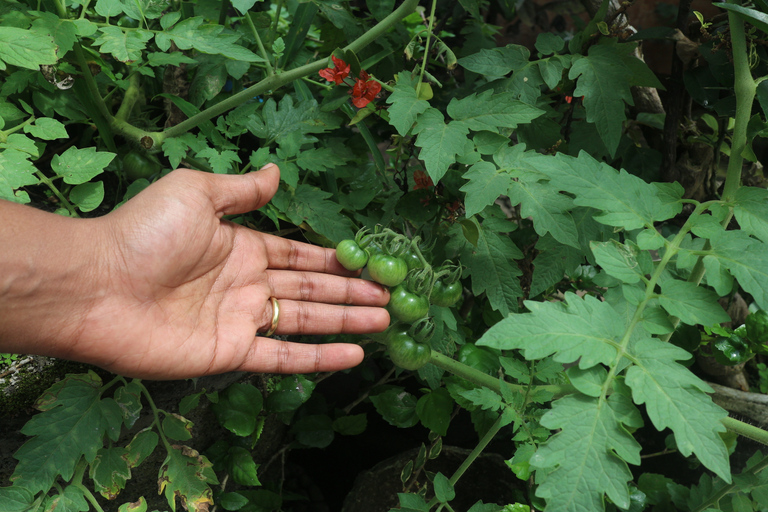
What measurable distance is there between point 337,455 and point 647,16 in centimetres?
353

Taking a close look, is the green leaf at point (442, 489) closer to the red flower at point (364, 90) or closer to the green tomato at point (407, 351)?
the green tomato at point (407, 351)

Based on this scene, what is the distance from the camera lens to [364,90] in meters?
1.45

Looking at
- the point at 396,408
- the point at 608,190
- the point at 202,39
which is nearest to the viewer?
the point at 608,190

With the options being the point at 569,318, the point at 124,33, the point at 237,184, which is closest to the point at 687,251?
the point at 569,318

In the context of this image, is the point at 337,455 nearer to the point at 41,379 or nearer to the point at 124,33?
the point at 41,379

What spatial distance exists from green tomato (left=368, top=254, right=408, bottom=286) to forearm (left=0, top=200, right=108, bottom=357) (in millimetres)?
637

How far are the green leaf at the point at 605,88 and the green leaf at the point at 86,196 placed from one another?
1.31 meters

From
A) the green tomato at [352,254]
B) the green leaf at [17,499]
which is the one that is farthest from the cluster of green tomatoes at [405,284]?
the green leaf at [17,499]

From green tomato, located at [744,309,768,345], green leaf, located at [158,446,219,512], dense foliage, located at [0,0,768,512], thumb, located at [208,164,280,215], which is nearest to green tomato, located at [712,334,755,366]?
dense foliage, located at [0,0,768,512]

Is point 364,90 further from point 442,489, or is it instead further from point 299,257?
point 442,489

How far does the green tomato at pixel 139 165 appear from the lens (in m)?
1.55

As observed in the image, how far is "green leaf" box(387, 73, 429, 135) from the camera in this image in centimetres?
123

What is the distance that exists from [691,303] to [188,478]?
1309 millimetres

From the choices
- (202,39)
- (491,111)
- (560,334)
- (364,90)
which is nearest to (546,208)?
(491,111)
